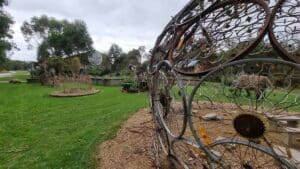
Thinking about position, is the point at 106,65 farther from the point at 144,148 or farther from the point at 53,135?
the point at 144,148

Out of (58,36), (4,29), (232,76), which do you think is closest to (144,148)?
(232,76)

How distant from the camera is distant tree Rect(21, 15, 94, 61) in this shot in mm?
29125

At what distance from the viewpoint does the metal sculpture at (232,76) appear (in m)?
1.81

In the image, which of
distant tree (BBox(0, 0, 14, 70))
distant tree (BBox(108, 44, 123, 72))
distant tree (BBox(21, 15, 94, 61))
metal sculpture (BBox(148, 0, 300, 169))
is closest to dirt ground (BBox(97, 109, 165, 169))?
metal sculpture (BBox(148, 0, 300, 169))

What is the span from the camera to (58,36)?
29.0 m

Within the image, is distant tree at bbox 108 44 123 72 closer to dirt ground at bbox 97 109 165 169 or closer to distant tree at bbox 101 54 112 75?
distant tree at bbox 101 54 112 75

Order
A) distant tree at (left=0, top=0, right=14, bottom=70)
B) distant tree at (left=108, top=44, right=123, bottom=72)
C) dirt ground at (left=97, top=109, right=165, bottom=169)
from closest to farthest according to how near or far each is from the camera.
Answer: dirt ground at (left=97, top=109, right=165, bottom=169), distant tree at (left=0, top=0, right=14, bottom=70), distant tree at (left=108, top=44, right=123, bottom=72)

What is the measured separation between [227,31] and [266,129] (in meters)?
1.25

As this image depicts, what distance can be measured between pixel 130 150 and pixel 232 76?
6.39 feet

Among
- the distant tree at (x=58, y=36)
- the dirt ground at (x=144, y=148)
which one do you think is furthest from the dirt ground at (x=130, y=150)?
the distant tree at (x=58, y=36)

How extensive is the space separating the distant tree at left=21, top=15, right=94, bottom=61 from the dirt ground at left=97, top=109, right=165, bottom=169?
995 inches

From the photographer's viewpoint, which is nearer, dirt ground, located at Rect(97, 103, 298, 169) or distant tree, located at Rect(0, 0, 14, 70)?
dirt ground, located at Rect(97, 103, 298, 169)

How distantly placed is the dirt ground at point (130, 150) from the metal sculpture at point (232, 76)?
0.38m

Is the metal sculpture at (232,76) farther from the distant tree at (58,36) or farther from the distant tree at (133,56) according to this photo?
the distant tree at (58,36)
